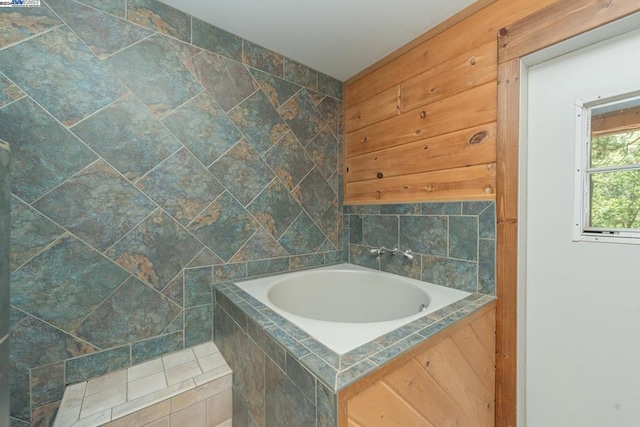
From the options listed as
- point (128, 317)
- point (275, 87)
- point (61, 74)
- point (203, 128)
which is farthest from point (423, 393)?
point (61, 74)

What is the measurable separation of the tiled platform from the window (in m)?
1.81

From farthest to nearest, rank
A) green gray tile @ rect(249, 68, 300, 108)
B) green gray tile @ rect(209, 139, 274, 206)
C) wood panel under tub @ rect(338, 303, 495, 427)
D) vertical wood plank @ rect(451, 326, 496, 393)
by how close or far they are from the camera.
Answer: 1. green gray tile @ rect(249, 68, 300, 108)
2. green gray tile @ rect(209, 139, 274, 206)
3. vertical wood plank @ rect(451, 326, 496, 393)
4. wood panel under tub @ rect(338, 303, 495, 427)

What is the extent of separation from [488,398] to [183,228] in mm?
1822

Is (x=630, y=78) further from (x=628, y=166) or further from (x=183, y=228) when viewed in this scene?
(x=183, y=228)

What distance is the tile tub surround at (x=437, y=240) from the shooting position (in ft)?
4.36

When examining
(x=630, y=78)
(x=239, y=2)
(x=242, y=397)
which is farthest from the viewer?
(x=239, y=2)

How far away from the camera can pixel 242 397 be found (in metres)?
1.14

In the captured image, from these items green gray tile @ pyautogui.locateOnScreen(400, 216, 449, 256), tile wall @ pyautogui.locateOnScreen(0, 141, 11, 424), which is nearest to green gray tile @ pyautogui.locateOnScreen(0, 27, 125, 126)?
tile wall @ pyautogui.locateOnScreen(0, 141, 11, 424)

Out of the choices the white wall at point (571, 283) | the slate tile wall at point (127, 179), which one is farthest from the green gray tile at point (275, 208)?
the white wall at point (571, 283)

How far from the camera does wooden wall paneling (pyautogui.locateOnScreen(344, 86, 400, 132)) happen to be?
1.79 meters

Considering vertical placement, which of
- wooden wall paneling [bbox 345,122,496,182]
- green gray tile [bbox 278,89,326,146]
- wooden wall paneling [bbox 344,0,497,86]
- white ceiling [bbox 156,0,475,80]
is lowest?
wooden wall paneling [bbox 345,122,496,182]

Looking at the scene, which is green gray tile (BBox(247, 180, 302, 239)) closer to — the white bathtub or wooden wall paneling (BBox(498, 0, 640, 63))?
the white bathtub

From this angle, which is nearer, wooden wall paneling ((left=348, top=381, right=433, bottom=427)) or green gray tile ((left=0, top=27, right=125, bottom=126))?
wooden wall paneling ((left=348, top=381, right=433, bottom=427))

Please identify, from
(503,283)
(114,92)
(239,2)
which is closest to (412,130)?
(503,283)
